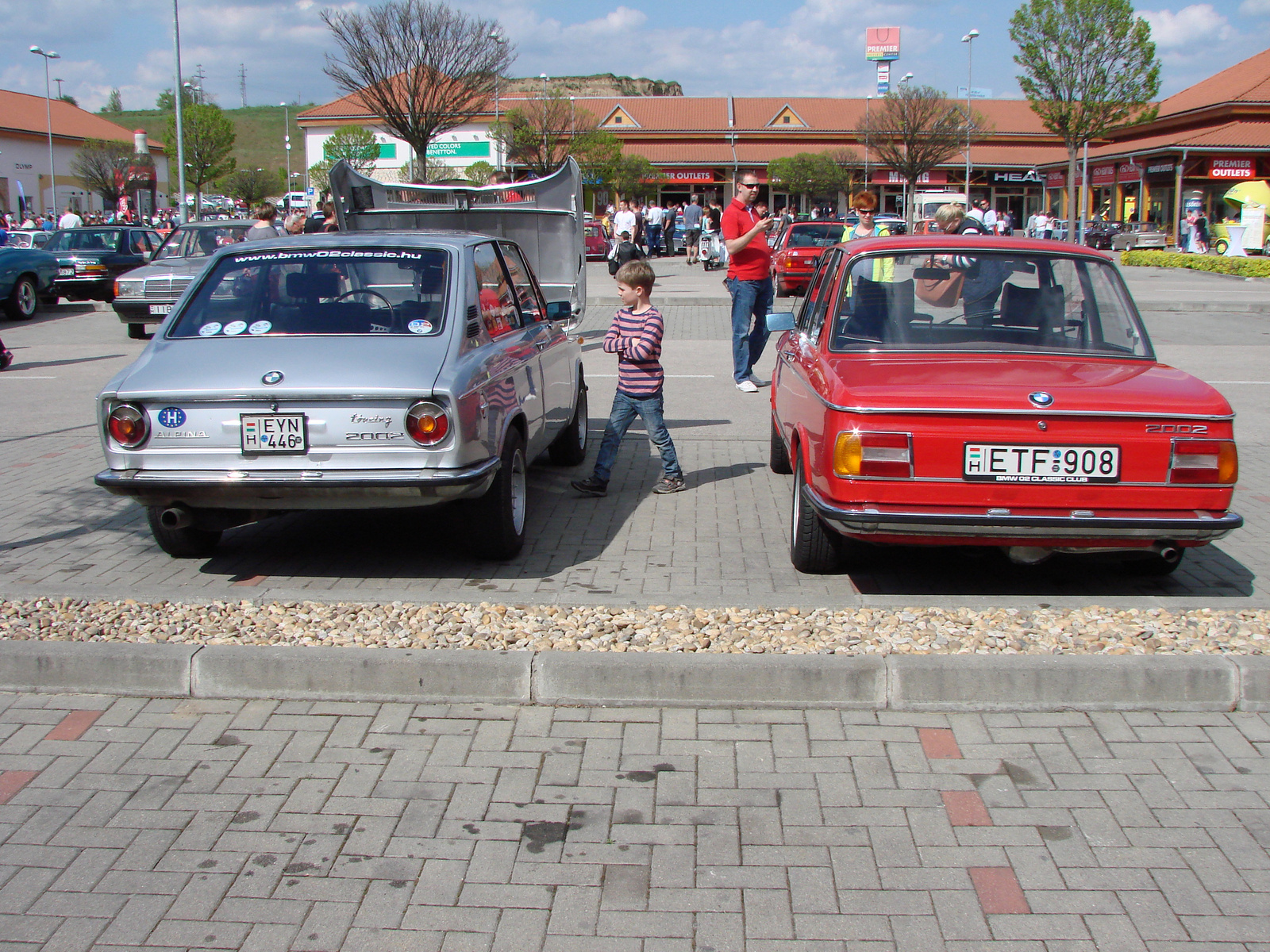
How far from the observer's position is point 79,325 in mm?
18984

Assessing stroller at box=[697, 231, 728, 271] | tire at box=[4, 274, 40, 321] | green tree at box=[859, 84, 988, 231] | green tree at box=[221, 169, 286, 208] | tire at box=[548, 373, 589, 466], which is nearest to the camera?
tire at box=[548, 373, 589, 466]

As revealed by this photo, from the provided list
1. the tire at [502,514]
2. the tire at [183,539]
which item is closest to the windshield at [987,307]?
the tire at [502,514]

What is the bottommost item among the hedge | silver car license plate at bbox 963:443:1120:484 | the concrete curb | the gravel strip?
the concrete curb

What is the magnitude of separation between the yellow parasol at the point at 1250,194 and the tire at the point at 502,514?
3978 cm

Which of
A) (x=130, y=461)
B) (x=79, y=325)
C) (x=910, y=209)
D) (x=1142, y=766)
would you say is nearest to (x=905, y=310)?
(x=1142, y=766)

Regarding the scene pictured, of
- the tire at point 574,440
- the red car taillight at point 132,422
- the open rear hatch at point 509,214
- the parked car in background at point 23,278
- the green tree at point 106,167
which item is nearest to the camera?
the red car taillight at point 132,422

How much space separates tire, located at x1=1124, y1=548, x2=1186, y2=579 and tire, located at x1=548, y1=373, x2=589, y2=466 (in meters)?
3.81

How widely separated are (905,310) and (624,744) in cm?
276

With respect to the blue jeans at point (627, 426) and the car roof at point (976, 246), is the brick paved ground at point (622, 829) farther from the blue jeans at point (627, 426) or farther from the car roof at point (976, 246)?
the blue jeans at point (627, 426)

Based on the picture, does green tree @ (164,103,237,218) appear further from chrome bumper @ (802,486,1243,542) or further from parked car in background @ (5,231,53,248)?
chrome bumper @ (802,486,1243,542)

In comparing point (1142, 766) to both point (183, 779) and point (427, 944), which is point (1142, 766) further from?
point (183, 779)

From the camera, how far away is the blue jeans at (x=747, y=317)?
1034cm

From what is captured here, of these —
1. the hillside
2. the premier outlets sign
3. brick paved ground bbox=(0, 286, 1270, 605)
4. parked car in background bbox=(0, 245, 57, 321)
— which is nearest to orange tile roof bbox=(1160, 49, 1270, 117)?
the premier outlets sign

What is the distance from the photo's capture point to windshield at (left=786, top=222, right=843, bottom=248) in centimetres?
2206
